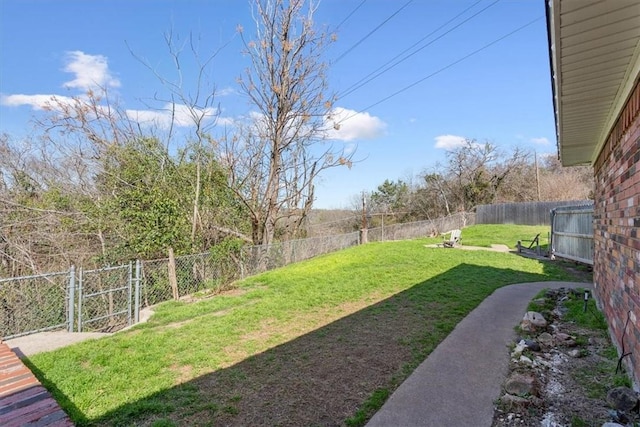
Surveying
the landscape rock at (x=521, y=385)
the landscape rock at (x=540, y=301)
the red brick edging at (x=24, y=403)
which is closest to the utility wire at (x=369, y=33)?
the landscape rock at (x=540, y=301)

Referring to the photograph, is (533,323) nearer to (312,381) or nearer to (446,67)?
(312,381)

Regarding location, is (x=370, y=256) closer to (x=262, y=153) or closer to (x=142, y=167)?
(x=262, y=153)

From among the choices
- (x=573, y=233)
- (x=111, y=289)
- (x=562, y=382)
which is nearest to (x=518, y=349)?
(x=562, y=382)

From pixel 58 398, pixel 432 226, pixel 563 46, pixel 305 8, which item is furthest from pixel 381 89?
pixel 58 398

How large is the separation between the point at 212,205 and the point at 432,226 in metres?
14.7

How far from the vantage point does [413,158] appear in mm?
32281

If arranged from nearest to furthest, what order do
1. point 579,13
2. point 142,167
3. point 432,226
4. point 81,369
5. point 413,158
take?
point 579,13 < point 81,369 < point 142,167 < point 432,226 < point 413,158

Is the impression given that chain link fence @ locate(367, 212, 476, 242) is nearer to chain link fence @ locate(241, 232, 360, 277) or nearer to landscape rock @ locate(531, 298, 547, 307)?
chain link fence @ locate(241, 232, 360, 277)

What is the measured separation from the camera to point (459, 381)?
317 cm

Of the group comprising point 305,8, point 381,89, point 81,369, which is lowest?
point 81,369

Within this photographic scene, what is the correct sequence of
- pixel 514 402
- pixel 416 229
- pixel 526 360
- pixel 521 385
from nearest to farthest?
pixel 514 402 → pixel 521 385 → pixel 526 360 → pixel 416 229

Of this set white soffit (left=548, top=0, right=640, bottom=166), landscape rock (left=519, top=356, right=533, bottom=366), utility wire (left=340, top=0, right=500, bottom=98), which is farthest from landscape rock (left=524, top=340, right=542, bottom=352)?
utility wire (left=340, top=0, right=500, bottom=98)

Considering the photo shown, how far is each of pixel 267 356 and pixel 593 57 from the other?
13.2 ft

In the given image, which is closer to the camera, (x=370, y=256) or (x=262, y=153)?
(x=370, y=256)
